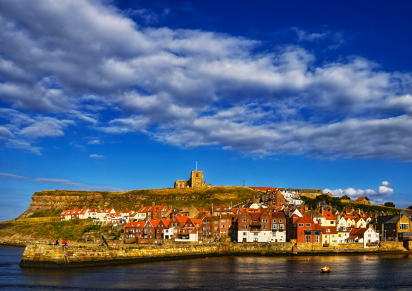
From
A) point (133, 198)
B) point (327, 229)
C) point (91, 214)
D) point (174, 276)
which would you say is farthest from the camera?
point (133, 198)

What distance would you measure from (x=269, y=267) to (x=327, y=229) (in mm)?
33445

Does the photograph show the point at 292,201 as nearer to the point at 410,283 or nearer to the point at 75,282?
the point at 410,283

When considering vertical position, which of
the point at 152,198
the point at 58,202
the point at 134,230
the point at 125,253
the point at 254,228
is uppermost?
the point at 152,198

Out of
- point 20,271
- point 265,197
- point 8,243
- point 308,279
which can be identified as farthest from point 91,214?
point 308,279

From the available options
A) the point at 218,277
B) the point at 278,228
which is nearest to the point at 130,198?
the point at 278,228

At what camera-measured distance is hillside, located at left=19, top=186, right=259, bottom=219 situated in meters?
169

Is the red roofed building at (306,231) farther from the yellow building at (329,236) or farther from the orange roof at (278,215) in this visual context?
the orange roof at (278,215)

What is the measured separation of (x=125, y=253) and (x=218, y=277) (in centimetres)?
2348

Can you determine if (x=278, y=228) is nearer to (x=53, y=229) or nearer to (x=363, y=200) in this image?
(x=53, y=229)

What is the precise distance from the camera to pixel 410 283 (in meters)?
50.7

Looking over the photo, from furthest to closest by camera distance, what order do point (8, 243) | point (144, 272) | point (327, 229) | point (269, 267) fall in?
point (8, 243) → point (327, 229) → point (269, 267) → point (144, 272)

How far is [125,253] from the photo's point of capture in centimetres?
7062

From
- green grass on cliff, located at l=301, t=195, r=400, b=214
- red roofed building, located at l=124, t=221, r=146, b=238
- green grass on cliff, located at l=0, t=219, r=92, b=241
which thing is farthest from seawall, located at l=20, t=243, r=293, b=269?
green grass on cliff, located at l=301, t=195, r=400, b=214

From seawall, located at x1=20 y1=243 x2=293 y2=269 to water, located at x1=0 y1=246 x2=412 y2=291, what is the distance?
2701 mm
